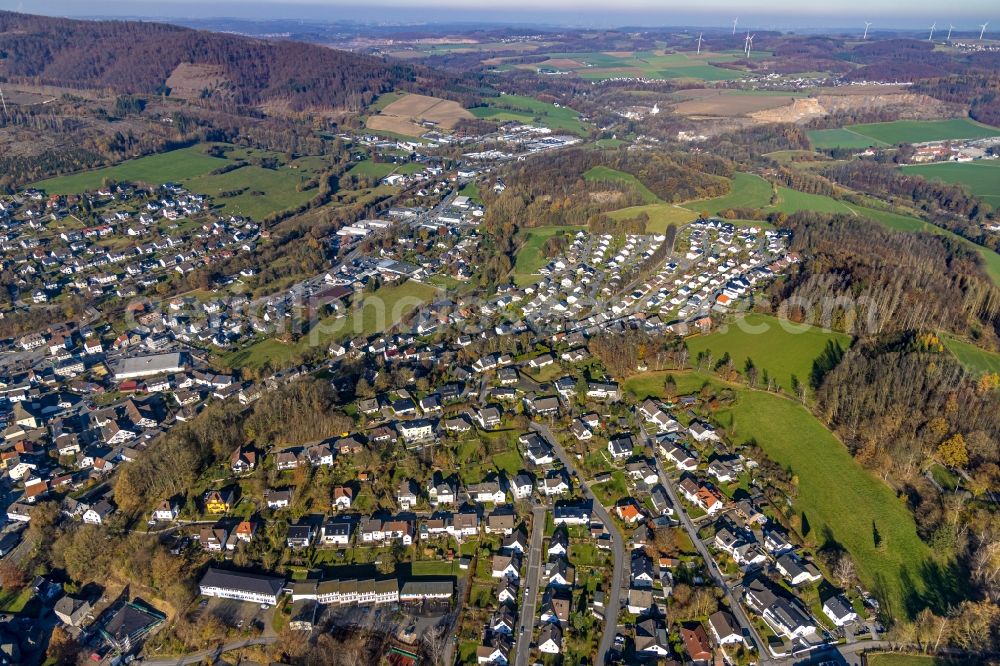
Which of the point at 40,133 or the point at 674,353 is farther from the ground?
the point at 40,133

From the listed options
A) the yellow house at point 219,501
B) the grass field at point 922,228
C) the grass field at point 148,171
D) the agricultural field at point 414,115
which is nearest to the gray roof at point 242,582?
the yellow house at point 219,501

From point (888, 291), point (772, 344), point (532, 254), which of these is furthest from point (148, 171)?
point (888, 291)

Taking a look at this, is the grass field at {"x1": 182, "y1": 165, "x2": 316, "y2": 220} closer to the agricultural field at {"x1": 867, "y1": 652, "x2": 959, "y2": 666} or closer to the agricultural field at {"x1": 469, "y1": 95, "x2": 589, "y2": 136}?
the agricultural field at {"x1": 469, "y1": 95, "x2": 589, "y2": 136}

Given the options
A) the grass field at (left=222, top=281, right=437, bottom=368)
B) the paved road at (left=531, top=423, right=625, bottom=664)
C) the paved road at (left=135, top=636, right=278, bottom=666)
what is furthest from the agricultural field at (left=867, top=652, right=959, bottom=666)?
the grass field at (left=222, top=281, right=437, bottom=368)

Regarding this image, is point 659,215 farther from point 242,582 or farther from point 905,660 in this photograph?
point 242,582

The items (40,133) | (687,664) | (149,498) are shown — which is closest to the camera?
(687,664)

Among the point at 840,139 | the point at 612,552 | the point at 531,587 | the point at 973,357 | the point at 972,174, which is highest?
the point at 840,139

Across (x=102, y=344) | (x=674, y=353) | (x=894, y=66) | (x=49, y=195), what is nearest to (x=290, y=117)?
(x=49, y=195)

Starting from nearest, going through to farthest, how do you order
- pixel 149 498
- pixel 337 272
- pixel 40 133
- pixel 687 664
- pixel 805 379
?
pixel 687 664
pixel 149 498
pixel 805 379
pixel 337 272
pixel 40 133

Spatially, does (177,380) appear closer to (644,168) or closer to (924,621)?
(924,621)
